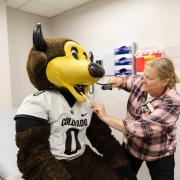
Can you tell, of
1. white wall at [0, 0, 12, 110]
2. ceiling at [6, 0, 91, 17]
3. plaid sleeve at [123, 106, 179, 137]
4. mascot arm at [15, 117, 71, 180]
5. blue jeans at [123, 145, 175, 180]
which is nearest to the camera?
mascot arm at [15, 117, 71, 180]

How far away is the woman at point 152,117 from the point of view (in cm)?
125

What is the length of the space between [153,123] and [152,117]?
1.3 inches

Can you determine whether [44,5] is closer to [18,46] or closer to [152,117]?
[18,46]

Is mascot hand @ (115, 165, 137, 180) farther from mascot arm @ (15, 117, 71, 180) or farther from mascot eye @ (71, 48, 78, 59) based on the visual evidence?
mascot eye @ (71, 48, 78, 59)

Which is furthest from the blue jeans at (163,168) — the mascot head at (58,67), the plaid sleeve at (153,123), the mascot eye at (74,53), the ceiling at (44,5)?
the ceiling at (44,5)

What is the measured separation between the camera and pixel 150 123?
125 centimetres

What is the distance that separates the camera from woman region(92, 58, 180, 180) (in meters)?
1.25

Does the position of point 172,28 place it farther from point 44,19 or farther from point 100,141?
point 44,19

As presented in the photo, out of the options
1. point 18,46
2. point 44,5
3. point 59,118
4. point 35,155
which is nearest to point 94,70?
point 59,118

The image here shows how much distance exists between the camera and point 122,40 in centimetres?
234

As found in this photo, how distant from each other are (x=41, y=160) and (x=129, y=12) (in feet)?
5.82

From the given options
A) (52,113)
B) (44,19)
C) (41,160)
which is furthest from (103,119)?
(44,19)

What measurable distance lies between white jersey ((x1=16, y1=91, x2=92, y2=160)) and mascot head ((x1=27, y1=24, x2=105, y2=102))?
0.07m

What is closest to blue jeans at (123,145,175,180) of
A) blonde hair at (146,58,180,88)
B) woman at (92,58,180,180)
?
woman at (92,58,180,180)
